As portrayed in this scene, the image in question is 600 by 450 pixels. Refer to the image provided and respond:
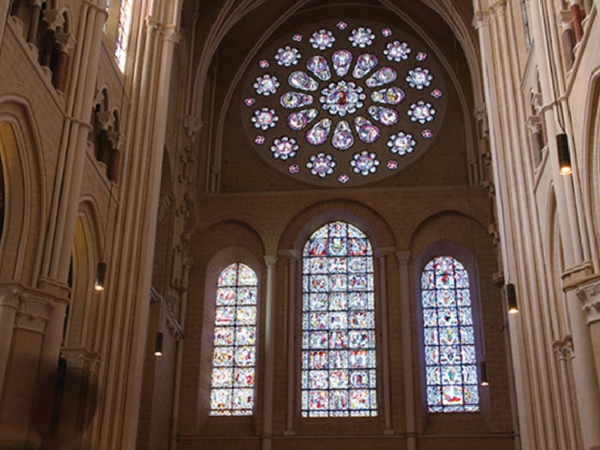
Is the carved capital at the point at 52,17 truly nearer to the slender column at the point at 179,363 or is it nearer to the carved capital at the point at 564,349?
the carved capital at the point at 564,349

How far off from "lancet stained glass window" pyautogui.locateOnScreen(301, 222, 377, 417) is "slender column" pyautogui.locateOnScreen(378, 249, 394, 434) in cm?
46

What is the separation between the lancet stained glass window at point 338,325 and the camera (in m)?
20.5

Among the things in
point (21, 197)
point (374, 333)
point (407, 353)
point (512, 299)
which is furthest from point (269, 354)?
point (21, 197)

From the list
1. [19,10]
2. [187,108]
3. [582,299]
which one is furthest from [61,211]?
[187,108]

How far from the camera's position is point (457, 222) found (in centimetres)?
2153

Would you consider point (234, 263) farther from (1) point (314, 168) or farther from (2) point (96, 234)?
(2) point (96, 234)

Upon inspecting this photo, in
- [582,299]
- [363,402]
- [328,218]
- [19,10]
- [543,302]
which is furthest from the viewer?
[328,218]

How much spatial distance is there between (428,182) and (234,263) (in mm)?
5755

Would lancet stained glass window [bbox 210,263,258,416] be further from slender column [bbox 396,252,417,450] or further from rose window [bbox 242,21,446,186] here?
slender column [bbox 396,252,417,450]

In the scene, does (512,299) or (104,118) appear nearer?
(512,299)

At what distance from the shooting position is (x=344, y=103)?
78.9 feet

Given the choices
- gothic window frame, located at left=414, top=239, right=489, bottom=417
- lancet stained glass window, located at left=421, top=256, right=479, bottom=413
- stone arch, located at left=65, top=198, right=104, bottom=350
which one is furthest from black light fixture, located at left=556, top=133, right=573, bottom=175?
lancet stained glass window, located at left=421, top=256, right=479, bottom=413

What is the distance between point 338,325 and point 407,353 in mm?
2071

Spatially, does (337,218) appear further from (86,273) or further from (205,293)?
(86,273)
